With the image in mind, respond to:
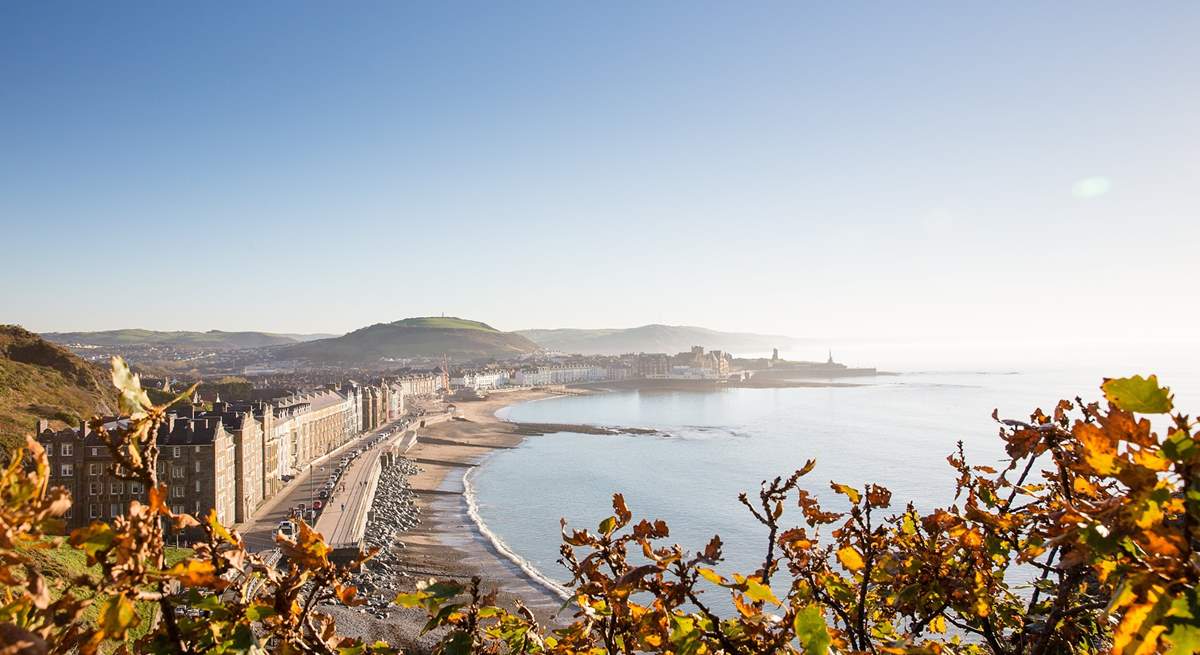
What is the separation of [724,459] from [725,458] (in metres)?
0.59

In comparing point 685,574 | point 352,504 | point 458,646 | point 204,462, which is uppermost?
point 685,574

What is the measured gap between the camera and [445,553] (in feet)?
124

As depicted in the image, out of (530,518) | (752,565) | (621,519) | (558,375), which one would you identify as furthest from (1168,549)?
(558,375)

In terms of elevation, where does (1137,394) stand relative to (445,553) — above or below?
above

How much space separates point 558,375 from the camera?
176 m

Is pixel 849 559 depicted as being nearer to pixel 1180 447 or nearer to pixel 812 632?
pixel 812 632

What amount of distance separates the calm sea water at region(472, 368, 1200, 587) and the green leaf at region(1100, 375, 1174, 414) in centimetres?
3135

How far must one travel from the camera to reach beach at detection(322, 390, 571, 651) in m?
27.2

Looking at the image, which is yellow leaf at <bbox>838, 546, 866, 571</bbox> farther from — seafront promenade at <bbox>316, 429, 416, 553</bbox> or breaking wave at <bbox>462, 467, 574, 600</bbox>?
seafront promenade at <bbox>316, 429, 416, 553</bbox>

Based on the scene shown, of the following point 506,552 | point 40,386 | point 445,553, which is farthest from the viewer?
point 40,386

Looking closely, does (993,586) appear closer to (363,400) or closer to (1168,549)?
(1168,549)

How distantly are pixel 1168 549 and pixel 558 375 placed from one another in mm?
175292

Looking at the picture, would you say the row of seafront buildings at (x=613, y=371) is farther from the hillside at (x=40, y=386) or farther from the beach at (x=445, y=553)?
the hillside at (x=40, y=386)

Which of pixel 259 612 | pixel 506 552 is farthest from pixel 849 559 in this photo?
pixel 506 552
